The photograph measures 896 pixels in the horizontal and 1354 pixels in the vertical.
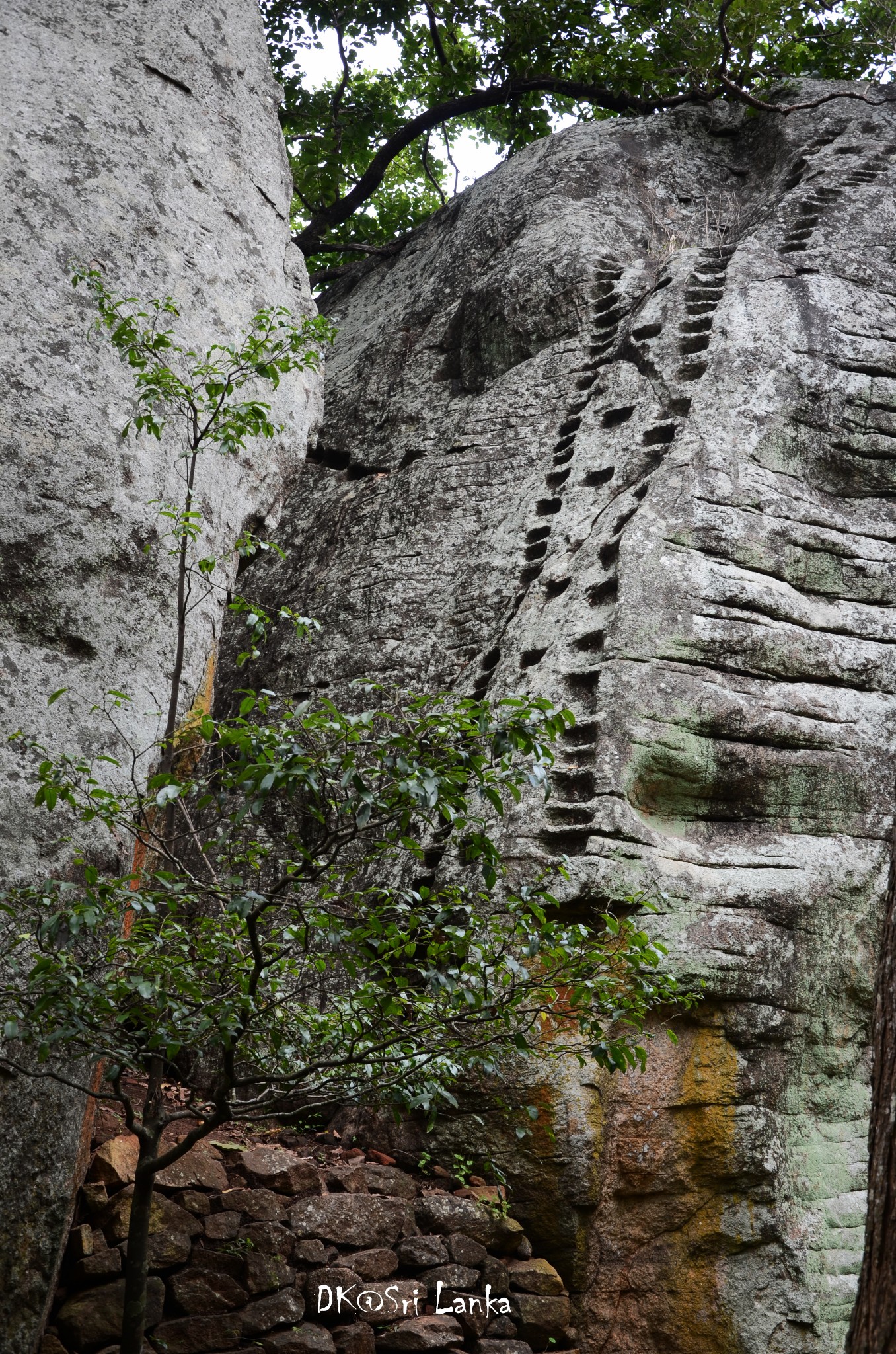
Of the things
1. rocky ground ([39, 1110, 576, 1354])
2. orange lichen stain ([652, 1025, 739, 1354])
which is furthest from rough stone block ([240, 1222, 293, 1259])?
orange lichen stain ([652, 1025, 739, 1354])

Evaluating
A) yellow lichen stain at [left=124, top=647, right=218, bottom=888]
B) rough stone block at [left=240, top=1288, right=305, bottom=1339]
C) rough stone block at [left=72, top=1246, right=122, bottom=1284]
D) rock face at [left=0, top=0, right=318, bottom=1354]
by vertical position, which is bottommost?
rough stone block at [left=240, top=1288, right=305, bottom=1339]

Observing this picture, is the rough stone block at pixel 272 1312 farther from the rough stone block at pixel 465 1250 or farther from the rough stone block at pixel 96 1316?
the rough stone block at pixel 465 1250

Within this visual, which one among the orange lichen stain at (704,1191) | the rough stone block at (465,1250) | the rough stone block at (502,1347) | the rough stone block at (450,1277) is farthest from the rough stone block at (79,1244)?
the orange lichen stain at (704,1191)

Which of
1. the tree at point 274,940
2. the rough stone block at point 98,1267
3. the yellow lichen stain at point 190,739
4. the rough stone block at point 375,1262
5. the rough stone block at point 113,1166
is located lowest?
A: the rough stone block at point 98,1267

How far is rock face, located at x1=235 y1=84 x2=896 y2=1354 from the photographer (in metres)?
4.53

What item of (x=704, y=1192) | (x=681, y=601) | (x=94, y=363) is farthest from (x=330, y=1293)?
(x=94, y=363)

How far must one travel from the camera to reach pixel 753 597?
18.6 feet

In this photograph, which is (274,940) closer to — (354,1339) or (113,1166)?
(113,1166)

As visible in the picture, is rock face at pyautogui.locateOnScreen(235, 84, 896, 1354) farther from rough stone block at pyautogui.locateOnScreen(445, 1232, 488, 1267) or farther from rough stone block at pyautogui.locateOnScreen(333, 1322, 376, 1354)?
rough stone block at pyautogui.locateOnScreen(333, 1322, 376, 1354)

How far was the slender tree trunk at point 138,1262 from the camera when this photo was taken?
3.13 m

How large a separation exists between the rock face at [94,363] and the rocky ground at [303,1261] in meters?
0.23

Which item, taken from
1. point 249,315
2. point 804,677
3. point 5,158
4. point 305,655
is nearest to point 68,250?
point 5,158

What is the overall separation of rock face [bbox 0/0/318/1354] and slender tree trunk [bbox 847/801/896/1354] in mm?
2409

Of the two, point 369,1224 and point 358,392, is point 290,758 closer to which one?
point 369,1224
